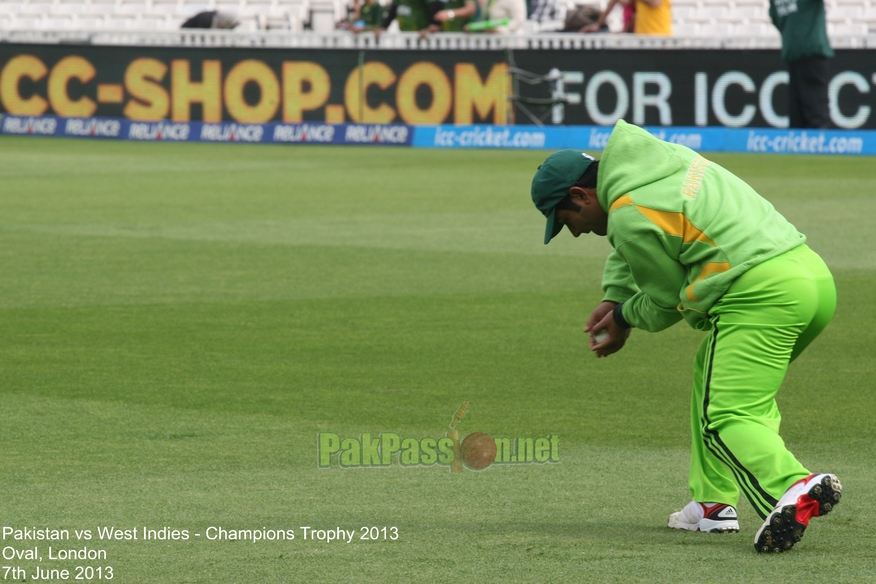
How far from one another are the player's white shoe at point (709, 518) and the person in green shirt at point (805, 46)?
16.2m

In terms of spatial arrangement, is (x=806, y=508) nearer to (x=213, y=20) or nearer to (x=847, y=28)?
(x=847, y=28)

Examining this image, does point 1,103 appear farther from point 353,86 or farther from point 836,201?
point 836,201

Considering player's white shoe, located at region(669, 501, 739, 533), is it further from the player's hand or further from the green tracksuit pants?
the player's hand

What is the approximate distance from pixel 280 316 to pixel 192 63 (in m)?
17.6

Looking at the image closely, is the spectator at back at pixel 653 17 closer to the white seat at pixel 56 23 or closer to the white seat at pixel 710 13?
the white seat at pixel 710 13

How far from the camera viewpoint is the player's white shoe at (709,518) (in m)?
5.13

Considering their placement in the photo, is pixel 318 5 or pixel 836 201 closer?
pixel 836 201

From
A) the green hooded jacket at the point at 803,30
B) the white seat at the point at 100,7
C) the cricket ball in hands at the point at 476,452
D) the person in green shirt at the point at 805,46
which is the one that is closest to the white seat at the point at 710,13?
the person in green shirt at the point at 805,46

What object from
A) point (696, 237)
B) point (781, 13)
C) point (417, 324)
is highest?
point (781, 13)

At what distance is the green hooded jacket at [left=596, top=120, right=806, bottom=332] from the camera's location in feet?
15.6

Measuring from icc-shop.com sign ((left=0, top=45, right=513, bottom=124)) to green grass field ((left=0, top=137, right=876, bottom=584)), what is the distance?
30.6 ft

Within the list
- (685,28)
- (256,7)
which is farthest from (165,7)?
(685,28)

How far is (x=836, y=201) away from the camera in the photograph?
54.3ft

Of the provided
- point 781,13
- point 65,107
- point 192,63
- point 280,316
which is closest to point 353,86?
point 192,63
